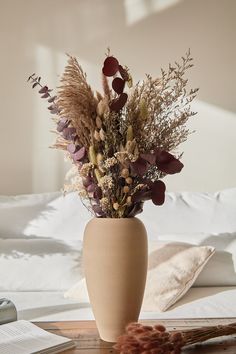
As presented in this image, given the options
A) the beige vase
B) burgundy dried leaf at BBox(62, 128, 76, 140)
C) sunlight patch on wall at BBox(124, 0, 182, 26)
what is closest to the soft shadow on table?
the beige vase

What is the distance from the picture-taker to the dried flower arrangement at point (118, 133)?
3.88 feet

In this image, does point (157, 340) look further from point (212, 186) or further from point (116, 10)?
point (116, 10)

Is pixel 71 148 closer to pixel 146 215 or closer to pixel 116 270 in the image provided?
pixel 116 270

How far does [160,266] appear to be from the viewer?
186 cm

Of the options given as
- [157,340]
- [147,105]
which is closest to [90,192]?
[147,105]

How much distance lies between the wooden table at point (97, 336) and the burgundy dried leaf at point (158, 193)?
360mm

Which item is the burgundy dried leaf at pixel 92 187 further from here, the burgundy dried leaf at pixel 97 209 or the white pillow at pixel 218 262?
the white pillow at pixel 218 262

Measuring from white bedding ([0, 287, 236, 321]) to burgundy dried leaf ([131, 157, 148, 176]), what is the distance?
62cm

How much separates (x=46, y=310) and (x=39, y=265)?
0.38 m

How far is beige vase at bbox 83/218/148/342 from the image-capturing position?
3.88ft

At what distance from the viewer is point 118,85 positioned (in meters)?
1.20

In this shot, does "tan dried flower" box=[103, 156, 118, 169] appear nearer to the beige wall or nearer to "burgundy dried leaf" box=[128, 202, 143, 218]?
"burgundy dried leaf" box=[128, 202, 143, 218]

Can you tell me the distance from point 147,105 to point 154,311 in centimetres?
82

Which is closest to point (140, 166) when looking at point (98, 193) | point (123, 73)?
point (98, 193)
